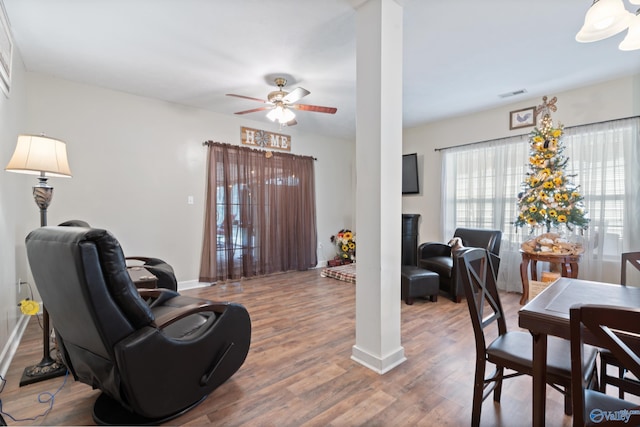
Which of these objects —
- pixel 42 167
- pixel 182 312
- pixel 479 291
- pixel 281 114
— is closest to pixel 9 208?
pixel 42 167

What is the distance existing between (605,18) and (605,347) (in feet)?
5.47

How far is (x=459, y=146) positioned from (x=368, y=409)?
14.3ft

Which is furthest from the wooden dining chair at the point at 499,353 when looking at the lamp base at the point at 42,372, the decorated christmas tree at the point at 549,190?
the lamp base at the point at 42,372

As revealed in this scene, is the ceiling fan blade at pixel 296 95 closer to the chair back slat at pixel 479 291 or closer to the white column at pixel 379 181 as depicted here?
the white column at pixel 379 181

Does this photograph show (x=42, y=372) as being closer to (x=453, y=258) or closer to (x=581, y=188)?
(x=453, y=258)

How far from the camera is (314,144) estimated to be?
19.1 ft

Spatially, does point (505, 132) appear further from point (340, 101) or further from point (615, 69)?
point (340, 101)

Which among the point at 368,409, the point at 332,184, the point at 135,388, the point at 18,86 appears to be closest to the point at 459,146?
the point at 332,184

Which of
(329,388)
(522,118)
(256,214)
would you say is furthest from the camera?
(256,214)

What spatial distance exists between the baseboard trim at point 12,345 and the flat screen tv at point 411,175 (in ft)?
17.9

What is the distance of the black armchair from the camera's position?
3.70 m

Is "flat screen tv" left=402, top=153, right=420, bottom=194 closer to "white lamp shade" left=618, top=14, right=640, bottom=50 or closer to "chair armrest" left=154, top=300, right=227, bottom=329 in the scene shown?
"white lamp shade" left=618, top=14, right=640, bottom=50

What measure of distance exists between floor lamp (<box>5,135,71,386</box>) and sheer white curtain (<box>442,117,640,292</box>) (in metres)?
4.99

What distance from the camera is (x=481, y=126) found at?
4598mm
